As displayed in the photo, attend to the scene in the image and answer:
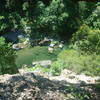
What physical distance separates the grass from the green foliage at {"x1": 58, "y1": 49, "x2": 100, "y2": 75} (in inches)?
165

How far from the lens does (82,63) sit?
36.8ft

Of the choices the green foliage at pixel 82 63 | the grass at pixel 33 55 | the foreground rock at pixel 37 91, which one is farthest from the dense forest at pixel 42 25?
the foreground rock at pixel 37 91

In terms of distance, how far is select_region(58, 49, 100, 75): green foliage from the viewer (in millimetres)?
10945

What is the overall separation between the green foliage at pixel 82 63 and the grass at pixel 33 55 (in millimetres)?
4184

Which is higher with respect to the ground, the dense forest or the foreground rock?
the foreground rock

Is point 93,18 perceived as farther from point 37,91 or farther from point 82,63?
point 37,91

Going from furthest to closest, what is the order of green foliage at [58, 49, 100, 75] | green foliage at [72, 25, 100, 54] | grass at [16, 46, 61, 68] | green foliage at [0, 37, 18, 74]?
grass at [16, 46, 61, 68], green foliage at [72, 25, 100, 54], green foliage at [58, 49, 100, 75], green foliage at [0, 37, 18, 74]

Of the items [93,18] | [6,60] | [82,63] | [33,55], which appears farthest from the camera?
[93,18]

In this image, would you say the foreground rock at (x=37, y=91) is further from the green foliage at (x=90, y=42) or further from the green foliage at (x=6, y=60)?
the green foliage at (x=90, y=42)

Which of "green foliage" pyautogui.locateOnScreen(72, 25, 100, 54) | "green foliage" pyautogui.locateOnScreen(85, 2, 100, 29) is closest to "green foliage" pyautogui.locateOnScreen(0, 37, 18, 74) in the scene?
"green foliage" pyautogui.locateOnScreen(72, 25, 100, 54)

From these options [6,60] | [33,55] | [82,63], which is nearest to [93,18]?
[33,55]

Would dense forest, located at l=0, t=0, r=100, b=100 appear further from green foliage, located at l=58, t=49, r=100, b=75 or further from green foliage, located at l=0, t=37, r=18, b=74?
green foliage, located at l=0, t=37, r=18, b=74

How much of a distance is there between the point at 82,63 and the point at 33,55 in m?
6.66

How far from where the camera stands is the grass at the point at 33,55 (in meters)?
16.4
